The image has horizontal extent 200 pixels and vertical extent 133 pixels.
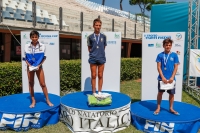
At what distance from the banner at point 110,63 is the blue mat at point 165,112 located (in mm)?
1194

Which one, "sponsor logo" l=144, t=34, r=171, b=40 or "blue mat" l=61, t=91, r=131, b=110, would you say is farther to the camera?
"sponsor logo" l=144, t=34, r=171, b=40

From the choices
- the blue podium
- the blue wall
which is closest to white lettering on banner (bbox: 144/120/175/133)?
the blue podium

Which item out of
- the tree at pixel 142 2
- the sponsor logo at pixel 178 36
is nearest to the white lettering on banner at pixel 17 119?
the sponsor logo at pixel 178 36

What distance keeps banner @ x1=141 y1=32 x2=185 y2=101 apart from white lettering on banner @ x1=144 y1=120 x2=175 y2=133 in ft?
4.94

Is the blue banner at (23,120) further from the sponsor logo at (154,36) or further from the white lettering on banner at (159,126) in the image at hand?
the sponsor logo at (154,36)

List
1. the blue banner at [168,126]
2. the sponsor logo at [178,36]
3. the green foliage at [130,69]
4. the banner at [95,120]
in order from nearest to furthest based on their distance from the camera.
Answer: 1. the blue banner at [168,126]
2. the banner at [95,120]
3. the sponsor logo at [178,36]
4. the green foliage at [130,69]

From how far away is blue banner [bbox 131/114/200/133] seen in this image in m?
3.42

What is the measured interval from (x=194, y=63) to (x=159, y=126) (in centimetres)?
425

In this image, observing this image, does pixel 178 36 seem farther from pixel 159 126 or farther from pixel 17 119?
pixel 17 119

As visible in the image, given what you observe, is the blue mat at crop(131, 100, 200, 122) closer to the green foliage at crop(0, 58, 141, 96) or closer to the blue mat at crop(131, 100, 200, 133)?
the blue mat at crop(131, 100, 200, 133)

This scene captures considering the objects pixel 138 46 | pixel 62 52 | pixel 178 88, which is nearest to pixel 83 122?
pixel 178 88

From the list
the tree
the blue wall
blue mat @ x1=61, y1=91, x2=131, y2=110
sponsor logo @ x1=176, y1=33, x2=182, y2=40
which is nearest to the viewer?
blue mat @ x1=61, y1=91, x2=131, y2=110

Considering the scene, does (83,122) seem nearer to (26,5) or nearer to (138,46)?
(26,5)

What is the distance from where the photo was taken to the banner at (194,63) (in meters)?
6.93
